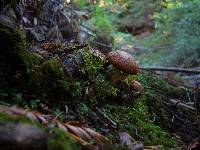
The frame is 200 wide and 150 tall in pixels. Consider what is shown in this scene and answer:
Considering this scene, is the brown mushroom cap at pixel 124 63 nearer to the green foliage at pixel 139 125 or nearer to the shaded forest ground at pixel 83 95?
the shaded forest ground at pixel 83 95

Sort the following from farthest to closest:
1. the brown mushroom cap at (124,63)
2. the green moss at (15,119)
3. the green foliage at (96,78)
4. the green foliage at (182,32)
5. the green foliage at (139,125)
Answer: the green foliage at (182,32) → the brown mushroom cap at (124,63) → the green foliage at (96,78) → the green foliage at (139,125) → the green moss at (15,119)

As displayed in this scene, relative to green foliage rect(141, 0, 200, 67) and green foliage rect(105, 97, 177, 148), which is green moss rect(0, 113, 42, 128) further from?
green foliage rect(141, 0, 200, 67)

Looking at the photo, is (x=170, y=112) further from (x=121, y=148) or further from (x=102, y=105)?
(x=121, y=148)

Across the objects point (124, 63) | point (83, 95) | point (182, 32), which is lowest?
point (182, 32)

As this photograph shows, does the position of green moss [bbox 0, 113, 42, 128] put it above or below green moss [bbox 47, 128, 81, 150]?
above

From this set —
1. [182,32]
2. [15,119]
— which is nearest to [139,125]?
[15,119]

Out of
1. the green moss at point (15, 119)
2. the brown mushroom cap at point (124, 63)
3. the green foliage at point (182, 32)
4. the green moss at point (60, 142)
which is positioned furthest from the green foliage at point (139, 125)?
the green foliage at point (182, 32)

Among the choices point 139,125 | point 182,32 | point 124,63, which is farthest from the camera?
point 182,32

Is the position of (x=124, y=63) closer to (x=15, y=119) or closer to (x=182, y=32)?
(x=15, y=119)

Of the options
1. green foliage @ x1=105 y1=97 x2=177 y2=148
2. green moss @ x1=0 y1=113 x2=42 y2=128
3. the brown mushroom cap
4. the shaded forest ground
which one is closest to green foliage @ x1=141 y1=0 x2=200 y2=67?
the shaded forest ground
